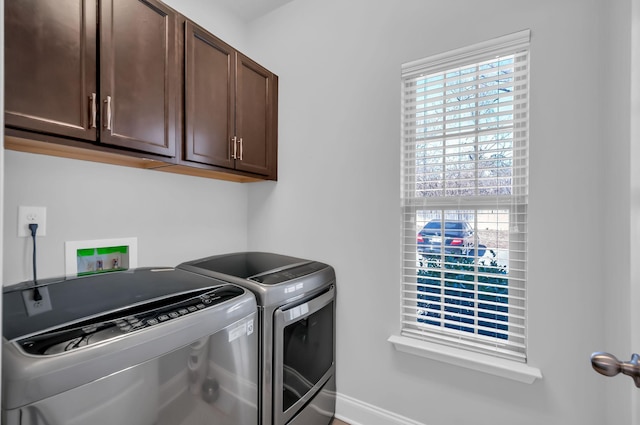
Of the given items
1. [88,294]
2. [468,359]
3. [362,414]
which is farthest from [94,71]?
[362,414]

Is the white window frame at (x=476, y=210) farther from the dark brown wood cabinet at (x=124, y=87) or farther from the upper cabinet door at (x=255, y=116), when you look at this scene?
the dark brown wood cabinet at (x=124, y=87)

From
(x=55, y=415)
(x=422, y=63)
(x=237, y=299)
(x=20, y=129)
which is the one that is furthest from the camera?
(x=422, y=63)

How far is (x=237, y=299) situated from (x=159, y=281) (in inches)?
14.8

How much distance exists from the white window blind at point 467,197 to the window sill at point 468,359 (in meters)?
0.04

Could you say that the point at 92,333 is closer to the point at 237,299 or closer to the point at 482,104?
the point at 237,299

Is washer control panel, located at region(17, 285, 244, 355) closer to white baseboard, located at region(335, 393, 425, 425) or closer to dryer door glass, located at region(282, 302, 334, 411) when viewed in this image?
dryer door glass, located at region(282, 302, 334, 411)

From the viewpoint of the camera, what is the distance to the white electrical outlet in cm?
122

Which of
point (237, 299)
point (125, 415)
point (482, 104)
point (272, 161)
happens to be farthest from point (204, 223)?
point (482, 104)

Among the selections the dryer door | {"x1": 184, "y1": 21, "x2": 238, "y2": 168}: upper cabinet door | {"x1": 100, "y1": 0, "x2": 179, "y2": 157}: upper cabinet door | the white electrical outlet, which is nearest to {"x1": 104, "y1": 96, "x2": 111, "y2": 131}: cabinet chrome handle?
{"x1": 100, "y1": 0, "x2": 179, "y2": 157}: upper cabinet door

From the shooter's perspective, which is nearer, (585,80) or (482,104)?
(585,80)

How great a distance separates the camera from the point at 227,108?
167 centimetres

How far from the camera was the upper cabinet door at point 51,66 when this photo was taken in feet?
3.09

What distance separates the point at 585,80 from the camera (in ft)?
4.02

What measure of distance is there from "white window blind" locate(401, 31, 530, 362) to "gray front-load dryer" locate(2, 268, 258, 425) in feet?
3.18
